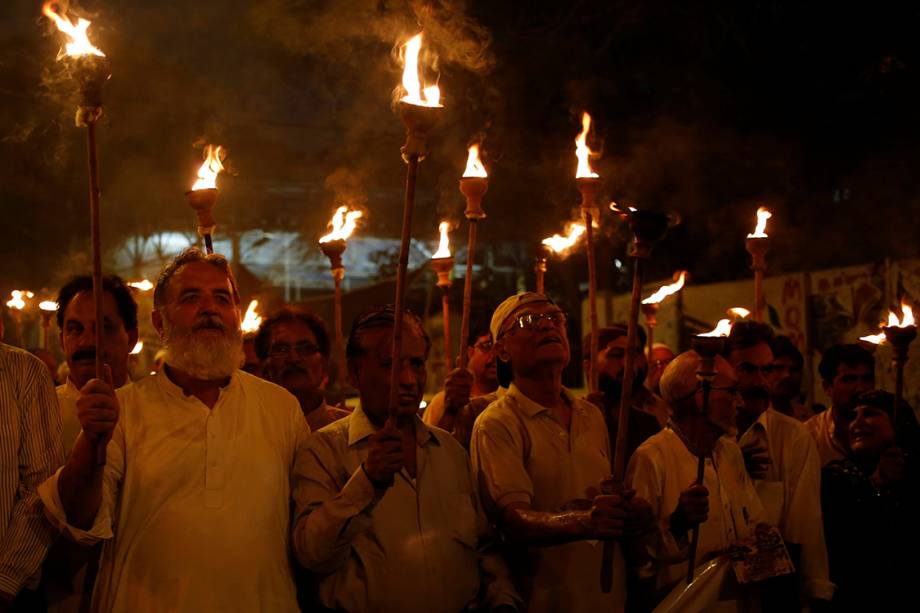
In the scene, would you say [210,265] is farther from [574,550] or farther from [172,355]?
[574,550]

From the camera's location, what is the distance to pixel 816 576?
464cm

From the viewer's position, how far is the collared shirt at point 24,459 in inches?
134

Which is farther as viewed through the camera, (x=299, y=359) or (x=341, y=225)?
(x=341, y=225)

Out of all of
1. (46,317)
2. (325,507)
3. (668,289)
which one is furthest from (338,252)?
(46,317)

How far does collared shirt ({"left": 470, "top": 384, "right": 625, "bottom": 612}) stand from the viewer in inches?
157

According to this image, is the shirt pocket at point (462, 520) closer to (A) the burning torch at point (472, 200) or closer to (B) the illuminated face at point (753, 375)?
(A) the burning torch at point (472, 200)

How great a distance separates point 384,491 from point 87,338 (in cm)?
189

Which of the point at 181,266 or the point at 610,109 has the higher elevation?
the point at 610,109

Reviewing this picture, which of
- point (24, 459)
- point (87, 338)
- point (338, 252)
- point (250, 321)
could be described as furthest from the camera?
point (250, 321)

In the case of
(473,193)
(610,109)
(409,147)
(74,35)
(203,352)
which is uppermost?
(610,109)

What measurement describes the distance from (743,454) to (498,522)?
1359 millimetres

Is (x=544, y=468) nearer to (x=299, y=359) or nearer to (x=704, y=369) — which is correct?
(x=704, y=369)

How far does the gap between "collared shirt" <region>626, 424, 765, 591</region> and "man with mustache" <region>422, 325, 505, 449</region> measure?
1.01 metres

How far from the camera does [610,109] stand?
41.0 feet
